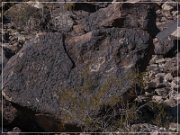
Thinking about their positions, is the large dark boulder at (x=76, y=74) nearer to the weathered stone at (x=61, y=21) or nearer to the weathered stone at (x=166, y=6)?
the weathered stone at (x=61, y=21)

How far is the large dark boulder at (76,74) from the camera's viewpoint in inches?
264

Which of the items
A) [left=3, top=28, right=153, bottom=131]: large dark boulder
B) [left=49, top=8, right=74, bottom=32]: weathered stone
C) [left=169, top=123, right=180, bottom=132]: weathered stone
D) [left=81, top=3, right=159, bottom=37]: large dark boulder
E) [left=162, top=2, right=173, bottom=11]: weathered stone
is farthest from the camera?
[left=162, top=2, right=173, bottom=11]: weathered stone

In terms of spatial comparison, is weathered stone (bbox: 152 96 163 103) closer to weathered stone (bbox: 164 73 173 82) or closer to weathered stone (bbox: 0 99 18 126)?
weathered stone (bbox: 164 73 173 82)

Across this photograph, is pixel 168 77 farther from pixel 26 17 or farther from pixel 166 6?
pixel 26 17

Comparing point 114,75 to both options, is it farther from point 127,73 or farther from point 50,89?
point 50,89

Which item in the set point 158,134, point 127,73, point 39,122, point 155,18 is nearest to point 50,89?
point 39,122

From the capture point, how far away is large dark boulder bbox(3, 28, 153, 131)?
264 inches

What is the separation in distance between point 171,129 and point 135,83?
0.74 metres

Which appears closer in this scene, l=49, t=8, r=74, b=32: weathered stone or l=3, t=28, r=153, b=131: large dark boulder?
l=3, t=28, r=153, b=131: large dark boulder

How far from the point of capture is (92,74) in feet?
22.8

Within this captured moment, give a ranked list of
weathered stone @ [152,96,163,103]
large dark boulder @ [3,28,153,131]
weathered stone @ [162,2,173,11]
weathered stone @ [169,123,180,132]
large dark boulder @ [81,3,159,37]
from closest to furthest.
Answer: large dark boulder @ [3,28,153,131] → weathered stone @ [169,123,180,132] → weathered stone @ [152,96,163,103] → large dark boulder @ [81,3,159,37] → weathered stone @ [162,2,173,11]

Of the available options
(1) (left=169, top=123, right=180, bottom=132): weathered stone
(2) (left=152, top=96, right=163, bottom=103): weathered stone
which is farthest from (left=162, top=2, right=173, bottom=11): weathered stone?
(1) (left=169, top=123, right=180, bottom=132): weathered stone

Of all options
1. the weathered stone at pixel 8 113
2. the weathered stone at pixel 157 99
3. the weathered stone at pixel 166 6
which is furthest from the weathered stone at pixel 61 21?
the weathered stone at pixel 8 113

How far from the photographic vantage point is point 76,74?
694 cm
